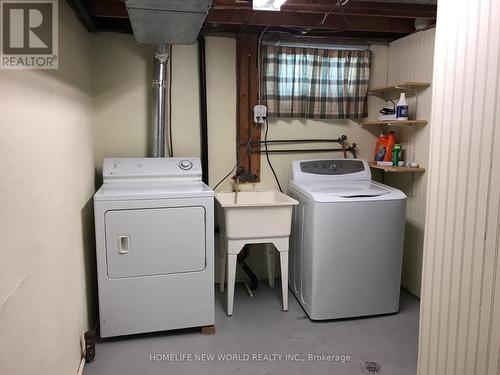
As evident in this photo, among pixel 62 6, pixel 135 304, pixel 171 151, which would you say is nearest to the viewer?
→ pixel 62 6

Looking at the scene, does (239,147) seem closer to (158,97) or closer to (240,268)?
(158,97)

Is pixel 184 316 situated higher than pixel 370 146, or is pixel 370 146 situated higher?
pixel 370 146

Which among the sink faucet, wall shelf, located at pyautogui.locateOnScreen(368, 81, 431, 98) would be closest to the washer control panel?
the sink faucet

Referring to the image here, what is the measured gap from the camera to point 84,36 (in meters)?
2.67

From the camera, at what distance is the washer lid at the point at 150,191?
2.45 m

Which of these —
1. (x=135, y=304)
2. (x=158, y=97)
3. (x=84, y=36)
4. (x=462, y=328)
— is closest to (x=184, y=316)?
(x=135, y=304)

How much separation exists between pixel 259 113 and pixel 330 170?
75 centimetres

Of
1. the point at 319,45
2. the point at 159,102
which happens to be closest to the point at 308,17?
the point at 319,45

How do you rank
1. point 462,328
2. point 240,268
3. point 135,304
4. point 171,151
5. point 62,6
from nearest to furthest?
point 462,328
point 62,6
point 135,304
point 171,151
point 240,268

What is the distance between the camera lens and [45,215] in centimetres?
163

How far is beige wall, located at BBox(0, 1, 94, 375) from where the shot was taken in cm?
123

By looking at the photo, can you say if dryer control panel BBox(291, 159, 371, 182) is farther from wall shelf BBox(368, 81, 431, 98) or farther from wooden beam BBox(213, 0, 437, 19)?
wooden beam BBox(213, 0, 437, 19)

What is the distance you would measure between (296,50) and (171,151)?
4.33 feet

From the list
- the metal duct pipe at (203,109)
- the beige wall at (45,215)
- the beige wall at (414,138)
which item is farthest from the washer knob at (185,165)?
the beige wall at (414,138)
